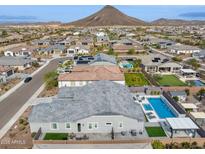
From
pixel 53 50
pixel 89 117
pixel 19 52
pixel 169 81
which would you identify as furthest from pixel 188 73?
pixel 19 52

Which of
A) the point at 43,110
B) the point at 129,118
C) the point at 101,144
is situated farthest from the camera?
the point at 43,110

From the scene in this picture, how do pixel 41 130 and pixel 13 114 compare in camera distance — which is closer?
pixel 41 130

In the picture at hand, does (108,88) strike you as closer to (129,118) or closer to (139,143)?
(129,118)

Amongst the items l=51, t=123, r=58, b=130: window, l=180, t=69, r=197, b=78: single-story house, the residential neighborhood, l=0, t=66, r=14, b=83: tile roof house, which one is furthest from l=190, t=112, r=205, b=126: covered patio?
l=0, t=66, r=14, b=83: tile roof house

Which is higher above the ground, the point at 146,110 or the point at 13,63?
the point at 13,63

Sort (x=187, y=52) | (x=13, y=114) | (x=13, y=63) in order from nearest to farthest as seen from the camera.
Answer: (x=13, y=114)
(x=13, y=63)
(x=187, y=52)

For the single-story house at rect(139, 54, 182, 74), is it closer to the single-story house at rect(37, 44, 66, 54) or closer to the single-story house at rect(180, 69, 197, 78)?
the single-story house at rect(180, 69, 197, 78)

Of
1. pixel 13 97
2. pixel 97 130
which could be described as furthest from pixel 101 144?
pixel 13 97
